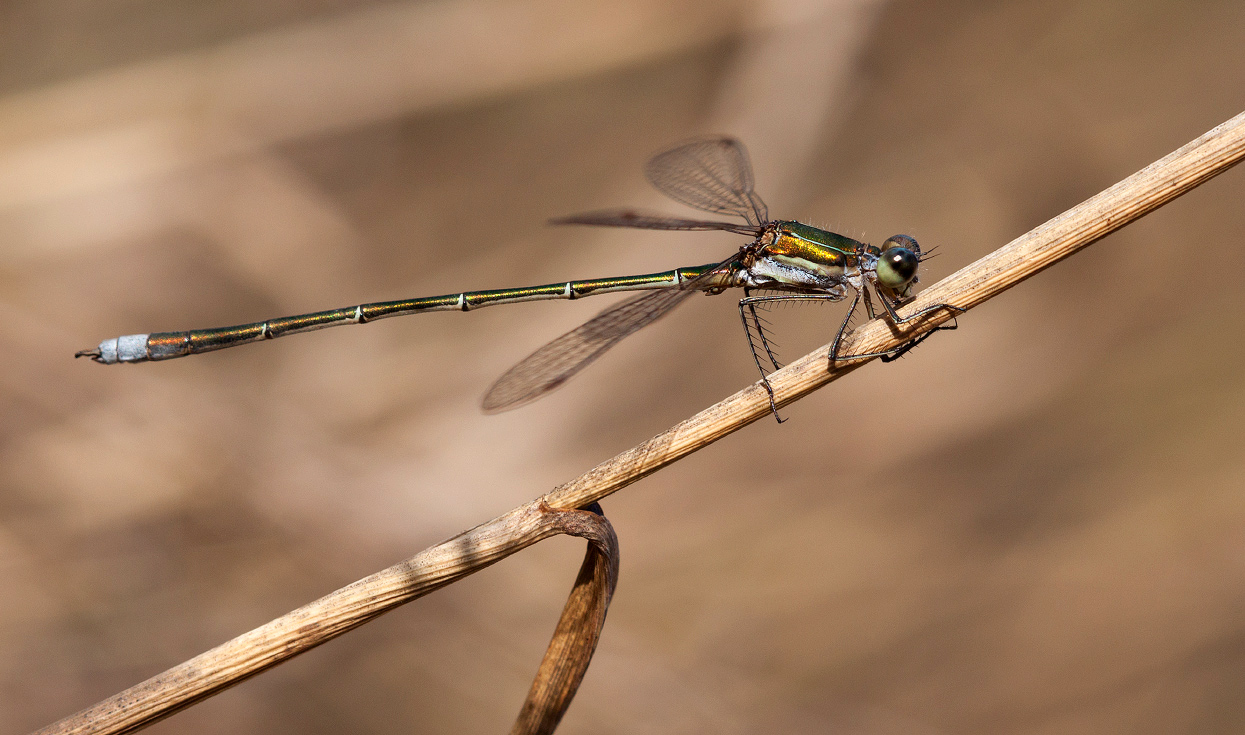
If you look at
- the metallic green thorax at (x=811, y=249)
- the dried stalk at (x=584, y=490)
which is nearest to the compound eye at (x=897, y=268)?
the metallic green thorax at (x=811, y=249)

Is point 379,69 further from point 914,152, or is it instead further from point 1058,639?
point 1058,639

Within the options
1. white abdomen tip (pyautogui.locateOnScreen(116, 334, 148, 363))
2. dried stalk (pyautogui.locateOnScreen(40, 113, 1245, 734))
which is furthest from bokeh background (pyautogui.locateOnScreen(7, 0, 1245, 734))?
dried stalk (pyautogui.locateOnScreen(40, 113, 1245, 734))

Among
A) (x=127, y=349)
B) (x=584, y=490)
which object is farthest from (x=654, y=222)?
(x=127, y=349)

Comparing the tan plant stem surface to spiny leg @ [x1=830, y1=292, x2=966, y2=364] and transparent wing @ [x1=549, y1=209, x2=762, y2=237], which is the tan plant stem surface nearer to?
spiny leg @ [x1=830, y1=292, x2=966, y2=364]

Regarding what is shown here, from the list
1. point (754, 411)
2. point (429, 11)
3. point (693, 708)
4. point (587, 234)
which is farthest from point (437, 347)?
point (754, 411)

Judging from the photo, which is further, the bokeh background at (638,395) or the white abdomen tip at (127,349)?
the bokeh background at (638,395)

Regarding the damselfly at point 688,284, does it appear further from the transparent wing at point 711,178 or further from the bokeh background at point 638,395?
the bokeh background at point 638,395

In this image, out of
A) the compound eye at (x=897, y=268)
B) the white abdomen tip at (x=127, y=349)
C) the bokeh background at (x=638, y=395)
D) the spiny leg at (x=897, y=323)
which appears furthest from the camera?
the bokeh background at (x=638, y=395)
